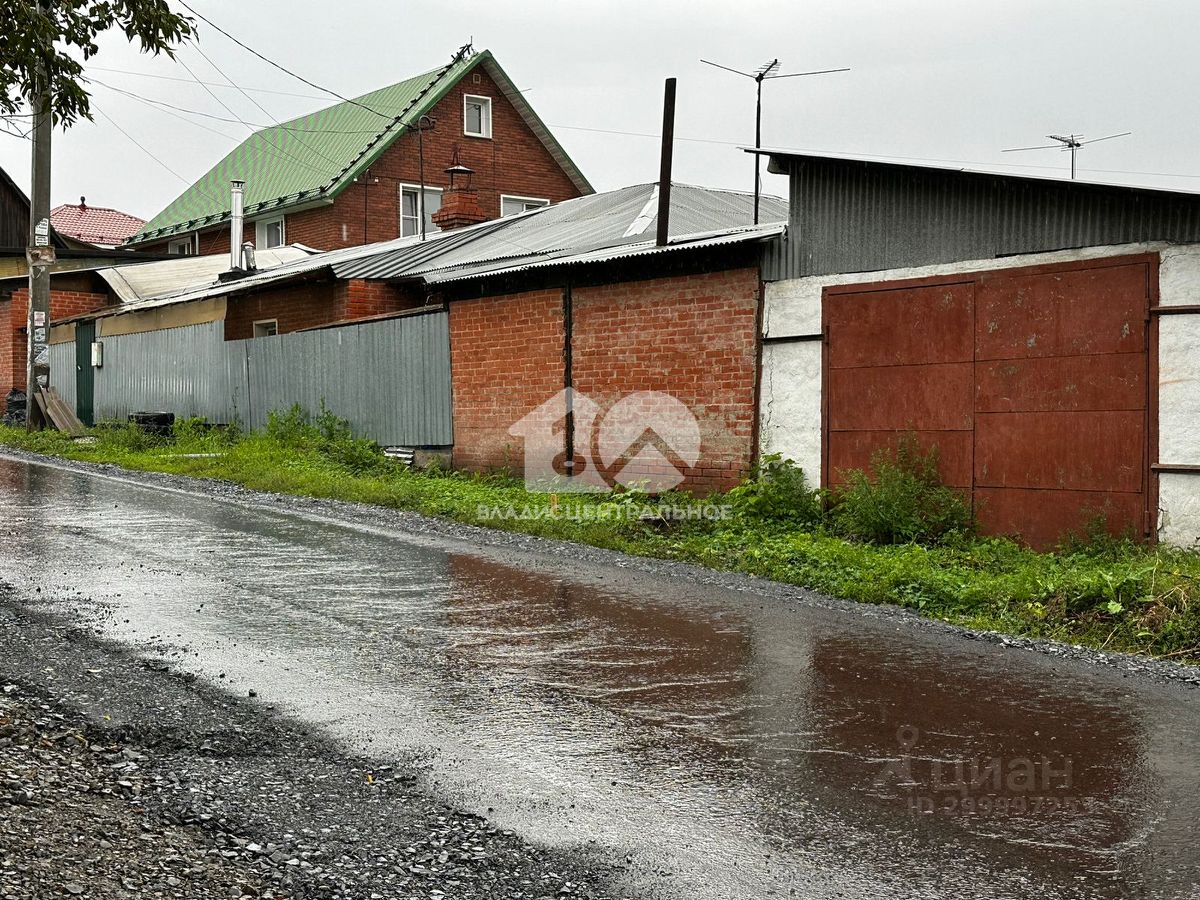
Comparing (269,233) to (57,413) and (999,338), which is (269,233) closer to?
(57,413)

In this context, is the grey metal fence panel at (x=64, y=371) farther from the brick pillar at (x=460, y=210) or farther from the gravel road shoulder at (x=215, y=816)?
the gravel road shoulder at (x=215, y=816)

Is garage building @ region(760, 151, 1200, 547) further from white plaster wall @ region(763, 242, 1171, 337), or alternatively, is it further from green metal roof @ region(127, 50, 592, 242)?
green metal roof @ region(127, 50, 592, 242)

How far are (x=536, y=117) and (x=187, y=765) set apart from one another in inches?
1292

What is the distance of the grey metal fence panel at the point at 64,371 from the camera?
2588 cm

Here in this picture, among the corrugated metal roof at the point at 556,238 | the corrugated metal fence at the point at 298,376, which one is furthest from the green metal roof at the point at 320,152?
the corrugated metal fence at the point at 298,376

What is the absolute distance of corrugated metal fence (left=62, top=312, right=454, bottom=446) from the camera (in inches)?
667

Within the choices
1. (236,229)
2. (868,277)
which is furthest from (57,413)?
(868,277)

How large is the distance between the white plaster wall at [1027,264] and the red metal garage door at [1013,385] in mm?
123

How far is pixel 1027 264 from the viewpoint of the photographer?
423 inches

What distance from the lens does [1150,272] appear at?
32.7 ft

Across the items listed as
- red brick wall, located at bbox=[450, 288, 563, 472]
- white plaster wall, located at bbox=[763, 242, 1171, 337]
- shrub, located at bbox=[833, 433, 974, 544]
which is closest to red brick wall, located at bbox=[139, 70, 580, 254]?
red brick wall, located at bbox=[450, 288, 563, 472]

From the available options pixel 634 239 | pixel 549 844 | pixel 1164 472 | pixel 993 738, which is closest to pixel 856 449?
pixel 1164 472

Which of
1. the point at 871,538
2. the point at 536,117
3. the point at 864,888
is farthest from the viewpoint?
the point at 536,117

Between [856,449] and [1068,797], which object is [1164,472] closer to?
[856,449]
